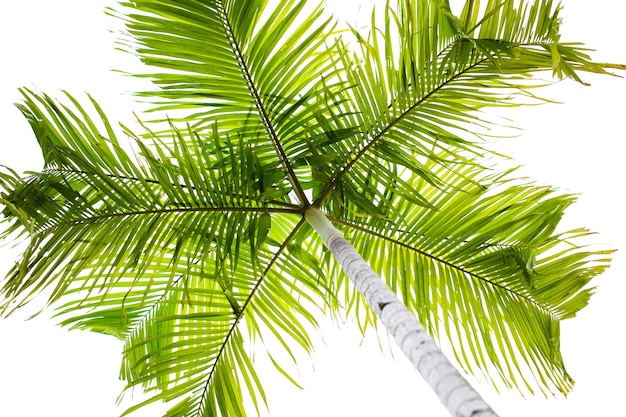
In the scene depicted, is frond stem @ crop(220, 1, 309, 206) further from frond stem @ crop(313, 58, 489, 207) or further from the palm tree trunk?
the palm tree trunk

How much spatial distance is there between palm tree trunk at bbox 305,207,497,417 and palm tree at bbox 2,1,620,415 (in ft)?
0.06

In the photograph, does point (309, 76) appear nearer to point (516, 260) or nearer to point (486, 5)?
point (486, 5)

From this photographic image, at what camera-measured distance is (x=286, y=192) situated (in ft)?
6.95

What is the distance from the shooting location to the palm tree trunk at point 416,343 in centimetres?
115

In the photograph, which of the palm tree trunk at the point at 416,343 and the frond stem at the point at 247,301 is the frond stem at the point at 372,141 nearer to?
the frond stem at the point at 247,301

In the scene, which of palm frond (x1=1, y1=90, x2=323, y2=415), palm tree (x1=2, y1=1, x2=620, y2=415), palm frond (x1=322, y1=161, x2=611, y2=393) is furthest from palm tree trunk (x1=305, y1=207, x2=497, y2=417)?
palm frond (x1=322, y1=161, x2=611, y2=393)

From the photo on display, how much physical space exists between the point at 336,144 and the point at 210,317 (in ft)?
2.61

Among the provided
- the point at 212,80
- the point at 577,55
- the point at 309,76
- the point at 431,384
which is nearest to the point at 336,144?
the point at 309,76

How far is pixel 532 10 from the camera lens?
1.93m

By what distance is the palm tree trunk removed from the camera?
115cm

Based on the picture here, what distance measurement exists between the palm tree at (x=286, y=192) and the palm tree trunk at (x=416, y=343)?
19 mm

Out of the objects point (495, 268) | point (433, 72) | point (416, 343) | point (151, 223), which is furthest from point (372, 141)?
point (416, 343)

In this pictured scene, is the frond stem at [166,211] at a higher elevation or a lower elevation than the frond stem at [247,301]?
higher

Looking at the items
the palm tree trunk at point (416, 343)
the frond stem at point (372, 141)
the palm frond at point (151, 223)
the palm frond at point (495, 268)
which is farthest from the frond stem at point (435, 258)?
the palm tree trunk at point (416, 343)
